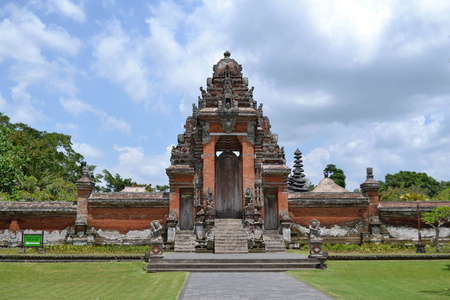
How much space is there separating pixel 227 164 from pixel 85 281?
12.7 m

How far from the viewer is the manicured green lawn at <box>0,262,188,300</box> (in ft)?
30.2

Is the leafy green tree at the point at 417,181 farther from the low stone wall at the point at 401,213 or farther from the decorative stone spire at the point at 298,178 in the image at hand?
the low stone wall at the point at 401,213

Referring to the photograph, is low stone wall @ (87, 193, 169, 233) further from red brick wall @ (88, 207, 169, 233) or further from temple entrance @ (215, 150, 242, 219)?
temple entrance @ (215, 150, 242, 219)

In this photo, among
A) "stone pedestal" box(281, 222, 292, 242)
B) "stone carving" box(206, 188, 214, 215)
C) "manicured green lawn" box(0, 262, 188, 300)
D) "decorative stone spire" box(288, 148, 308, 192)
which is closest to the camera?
"manicured green lawn" box(0, 262, 188, 300)

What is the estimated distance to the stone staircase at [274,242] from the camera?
736 inches

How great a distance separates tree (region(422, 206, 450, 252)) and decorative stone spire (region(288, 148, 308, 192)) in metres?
23.0

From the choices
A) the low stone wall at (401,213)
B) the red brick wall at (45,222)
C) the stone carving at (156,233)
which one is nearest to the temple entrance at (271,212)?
the low stone wall at (401,213)

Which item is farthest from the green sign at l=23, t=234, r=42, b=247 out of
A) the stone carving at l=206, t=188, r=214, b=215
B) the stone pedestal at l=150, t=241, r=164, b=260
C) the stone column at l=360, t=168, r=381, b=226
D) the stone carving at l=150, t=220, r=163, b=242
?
the stone column at l=360, t=168, r=381, b=226

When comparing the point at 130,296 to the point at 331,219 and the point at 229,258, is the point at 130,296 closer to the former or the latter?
the point at 229,258

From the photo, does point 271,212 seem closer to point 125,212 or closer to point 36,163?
point 125,212

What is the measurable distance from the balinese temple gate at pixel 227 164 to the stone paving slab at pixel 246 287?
727 centimetres

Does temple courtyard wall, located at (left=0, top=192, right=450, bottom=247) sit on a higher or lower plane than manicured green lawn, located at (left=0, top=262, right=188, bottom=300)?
higher

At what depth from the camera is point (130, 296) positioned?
8961 millimetres

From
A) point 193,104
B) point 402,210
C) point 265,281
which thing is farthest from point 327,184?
point 265,281
